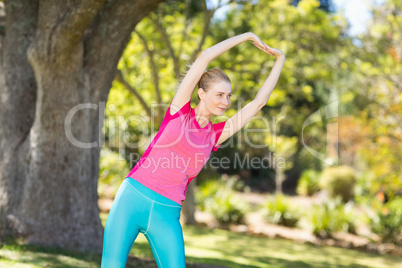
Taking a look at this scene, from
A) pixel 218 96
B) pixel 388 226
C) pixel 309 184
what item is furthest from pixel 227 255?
pixel 309 184

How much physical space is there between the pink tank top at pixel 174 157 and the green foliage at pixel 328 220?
9.12m

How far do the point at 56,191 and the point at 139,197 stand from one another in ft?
10.1

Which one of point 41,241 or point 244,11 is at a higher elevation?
point 244,11

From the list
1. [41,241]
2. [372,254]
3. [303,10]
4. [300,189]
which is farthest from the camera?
[300,189]

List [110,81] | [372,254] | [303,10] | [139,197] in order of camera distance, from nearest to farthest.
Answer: [139,197]
[110,81]
[372,254]
[303,10]

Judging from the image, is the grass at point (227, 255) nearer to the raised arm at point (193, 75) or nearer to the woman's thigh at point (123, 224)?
the woman's thigh at point (123, 224)

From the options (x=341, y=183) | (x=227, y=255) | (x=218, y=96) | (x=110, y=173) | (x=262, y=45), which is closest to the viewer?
(x=218, y=96)

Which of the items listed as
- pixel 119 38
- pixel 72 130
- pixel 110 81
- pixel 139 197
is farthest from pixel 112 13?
pixel 139 197

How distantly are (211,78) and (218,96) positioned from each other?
11cm

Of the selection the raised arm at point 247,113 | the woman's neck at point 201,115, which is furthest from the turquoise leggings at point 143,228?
the raised arm at point 247,113

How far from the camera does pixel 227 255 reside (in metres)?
7.74

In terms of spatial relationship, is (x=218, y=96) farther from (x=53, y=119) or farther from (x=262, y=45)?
(x=53, y=119)

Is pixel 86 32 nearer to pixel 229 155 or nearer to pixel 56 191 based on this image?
pixel 56 191

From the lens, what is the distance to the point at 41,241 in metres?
5.09
